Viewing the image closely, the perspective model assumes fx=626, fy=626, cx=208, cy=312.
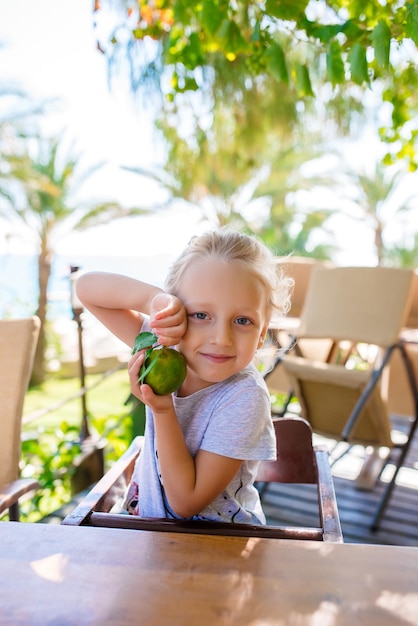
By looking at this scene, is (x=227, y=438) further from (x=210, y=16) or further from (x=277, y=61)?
(x=210, y=16)

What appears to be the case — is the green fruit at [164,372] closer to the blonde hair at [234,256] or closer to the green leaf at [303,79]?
the blonde hair at [234,256]

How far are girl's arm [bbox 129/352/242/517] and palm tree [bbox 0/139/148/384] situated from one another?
12.2 metres

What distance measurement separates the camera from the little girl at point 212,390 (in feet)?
3.61

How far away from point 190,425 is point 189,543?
40 centimetres

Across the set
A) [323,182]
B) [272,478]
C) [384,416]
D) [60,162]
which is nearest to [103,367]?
[60,162]

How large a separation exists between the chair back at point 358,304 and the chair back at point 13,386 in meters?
1.89

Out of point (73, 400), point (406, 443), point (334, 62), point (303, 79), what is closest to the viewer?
point (334, 62)

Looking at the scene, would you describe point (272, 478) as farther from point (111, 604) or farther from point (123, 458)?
point (111, 604)

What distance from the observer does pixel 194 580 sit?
2.45ft

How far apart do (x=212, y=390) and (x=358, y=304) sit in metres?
2.13

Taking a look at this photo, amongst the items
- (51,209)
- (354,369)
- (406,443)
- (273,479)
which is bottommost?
(51,209)

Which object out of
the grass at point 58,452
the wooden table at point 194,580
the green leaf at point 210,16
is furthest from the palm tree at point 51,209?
the wooden table at point 194,580

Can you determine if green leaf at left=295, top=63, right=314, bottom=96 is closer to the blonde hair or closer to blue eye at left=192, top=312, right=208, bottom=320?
the blonde hair

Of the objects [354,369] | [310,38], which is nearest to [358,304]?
[354,369]
